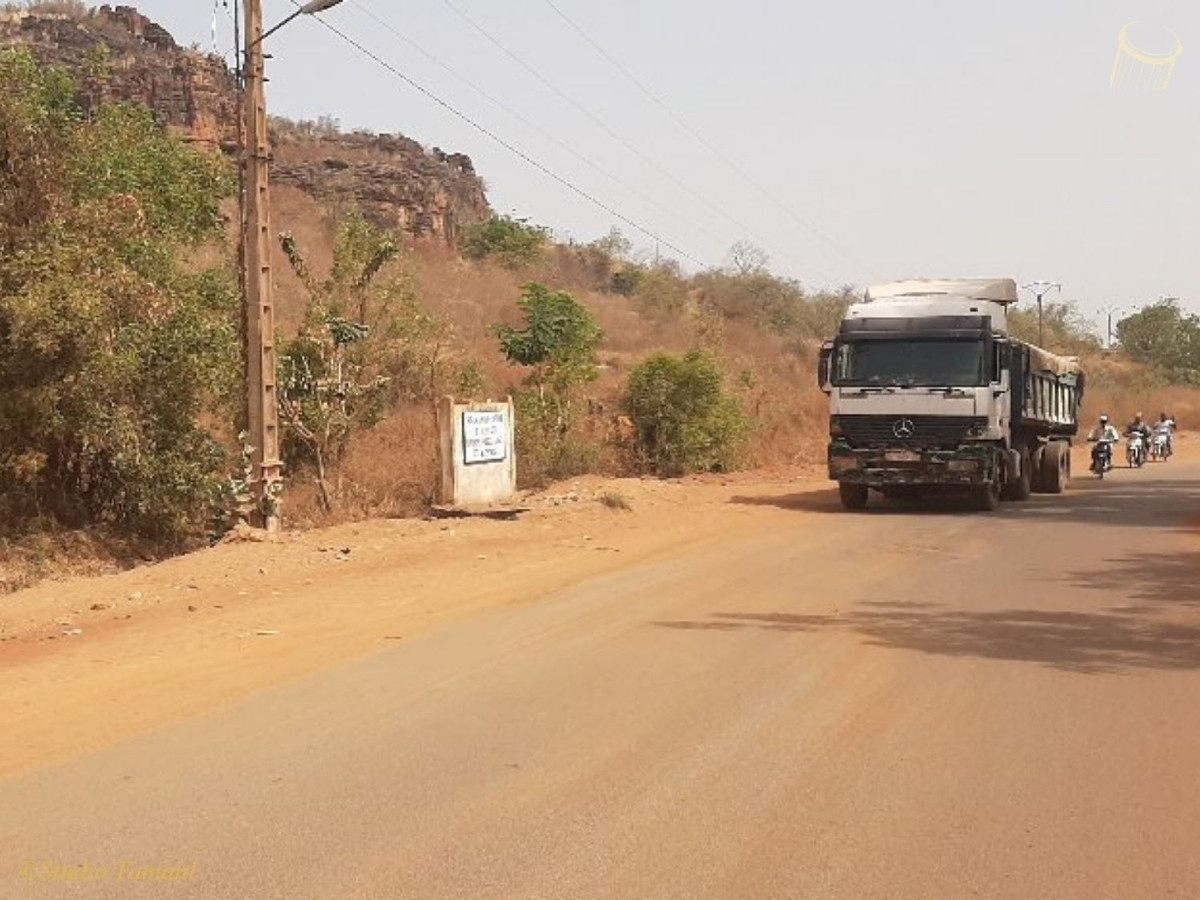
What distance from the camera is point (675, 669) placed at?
26.8 feet

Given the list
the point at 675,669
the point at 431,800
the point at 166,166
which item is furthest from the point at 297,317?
the point at 431,800

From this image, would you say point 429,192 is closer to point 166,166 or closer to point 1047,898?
point 166,166

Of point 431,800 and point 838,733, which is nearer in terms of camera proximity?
point 431,800

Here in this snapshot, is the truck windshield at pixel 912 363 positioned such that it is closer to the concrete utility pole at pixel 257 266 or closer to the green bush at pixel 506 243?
the concrete utility pole at pixel 257 266

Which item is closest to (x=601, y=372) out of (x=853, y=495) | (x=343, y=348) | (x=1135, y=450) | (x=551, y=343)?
(x=551, y=343)

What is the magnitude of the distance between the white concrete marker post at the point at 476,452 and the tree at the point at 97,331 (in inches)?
127

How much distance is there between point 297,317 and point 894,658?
31162 mm

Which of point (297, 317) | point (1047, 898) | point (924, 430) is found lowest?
point (1047, 898)

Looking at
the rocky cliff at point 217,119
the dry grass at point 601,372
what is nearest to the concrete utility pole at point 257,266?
the dry grass at point 601,372

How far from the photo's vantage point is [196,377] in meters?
16.1

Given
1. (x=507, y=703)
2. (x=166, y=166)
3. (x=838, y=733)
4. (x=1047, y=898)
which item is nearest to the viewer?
(x=1047, y=898)

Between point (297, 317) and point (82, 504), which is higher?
point (297, 317)

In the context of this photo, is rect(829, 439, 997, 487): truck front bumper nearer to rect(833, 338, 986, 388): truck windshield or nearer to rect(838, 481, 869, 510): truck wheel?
rect(838, 481, 869, 510): truck wheel

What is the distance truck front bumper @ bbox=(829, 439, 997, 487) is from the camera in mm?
19484
